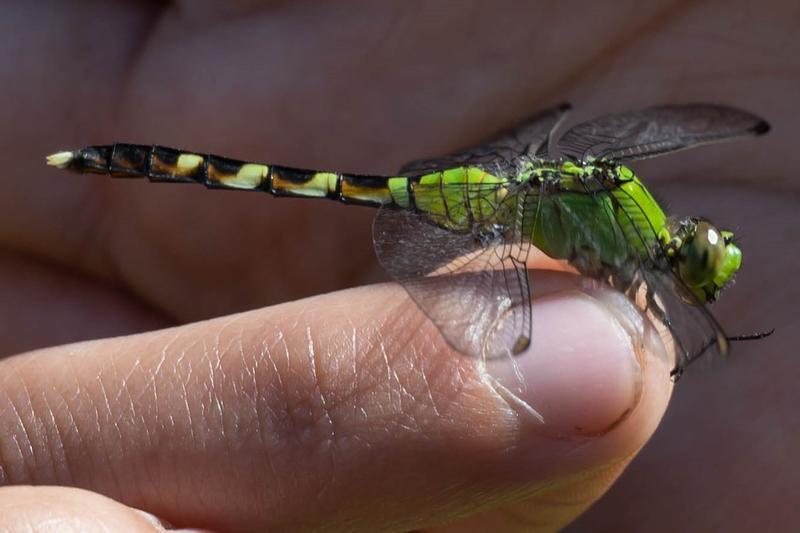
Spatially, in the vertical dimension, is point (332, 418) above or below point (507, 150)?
below

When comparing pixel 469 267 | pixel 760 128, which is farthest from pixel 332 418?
pixel 760 128

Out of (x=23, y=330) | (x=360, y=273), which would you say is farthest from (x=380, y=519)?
(x=23, y=330)

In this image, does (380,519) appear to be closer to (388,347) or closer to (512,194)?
(388,347)

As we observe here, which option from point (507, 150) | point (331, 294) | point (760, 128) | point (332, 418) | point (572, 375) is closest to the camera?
point (572, 375)

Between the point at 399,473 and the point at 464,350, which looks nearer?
the point at 464,350

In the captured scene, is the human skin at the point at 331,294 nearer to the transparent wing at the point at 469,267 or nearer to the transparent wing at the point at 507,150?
the transparent wing at the point at 469,267

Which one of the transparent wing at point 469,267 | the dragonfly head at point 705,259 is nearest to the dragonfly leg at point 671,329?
the dragonfly head at point 705,259

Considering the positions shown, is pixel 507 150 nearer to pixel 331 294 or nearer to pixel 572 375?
pixel 331 294
